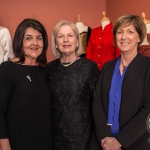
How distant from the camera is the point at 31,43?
159 cm

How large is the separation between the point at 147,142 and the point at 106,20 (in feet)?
5.55

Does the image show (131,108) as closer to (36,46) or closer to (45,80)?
(45,80)

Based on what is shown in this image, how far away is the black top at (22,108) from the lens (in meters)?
1.44

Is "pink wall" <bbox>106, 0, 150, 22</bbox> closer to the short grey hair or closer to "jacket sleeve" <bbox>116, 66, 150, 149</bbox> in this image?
the short grey hair

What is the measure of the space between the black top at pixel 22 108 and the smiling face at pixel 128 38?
63 centimetres

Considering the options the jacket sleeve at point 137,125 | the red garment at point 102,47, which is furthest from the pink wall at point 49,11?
the jacket sleeve at point 137,125

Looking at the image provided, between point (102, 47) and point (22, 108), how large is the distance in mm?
1371

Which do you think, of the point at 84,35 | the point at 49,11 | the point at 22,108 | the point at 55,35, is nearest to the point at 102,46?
the point at 84,35

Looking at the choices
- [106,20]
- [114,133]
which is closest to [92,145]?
[114,133]

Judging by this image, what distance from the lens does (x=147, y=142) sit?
1.36 metres

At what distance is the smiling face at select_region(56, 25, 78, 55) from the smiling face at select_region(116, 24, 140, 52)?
0.38 m

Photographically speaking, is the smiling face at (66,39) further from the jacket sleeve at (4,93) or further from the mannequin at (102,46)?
the mannequin at (102,46)

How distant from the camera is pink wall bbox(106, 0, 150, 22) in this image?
8.92 ft

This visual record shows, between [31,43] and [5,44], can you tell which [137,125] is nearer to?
[31,43]
